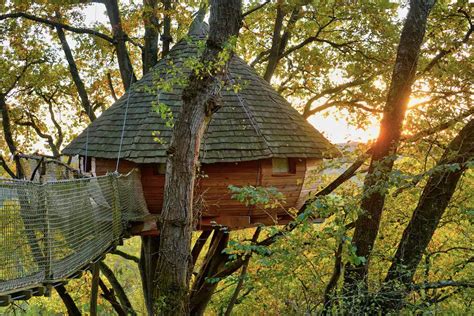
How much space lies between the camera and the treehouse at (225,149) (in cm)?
775

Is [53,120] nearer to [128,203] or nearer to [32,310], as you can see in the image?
[128,203]

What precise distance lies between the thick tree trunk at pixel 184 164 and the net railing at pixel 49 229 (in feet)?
2.73

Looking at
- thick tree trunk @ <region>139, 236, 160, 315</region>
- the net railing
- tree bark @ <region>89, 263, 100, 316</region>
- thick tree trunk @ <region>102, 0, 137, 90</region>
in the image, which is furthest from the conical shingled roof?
thick tree trunk @ <region>139, 236, 160, 315</region>

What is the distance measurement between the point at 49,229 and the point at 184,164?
1755 millimetres

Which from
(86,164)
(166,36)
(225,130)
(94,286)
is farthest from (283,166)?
(94,286)

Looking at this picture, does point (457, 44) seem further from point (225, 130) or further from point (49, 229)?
point (49, 229)

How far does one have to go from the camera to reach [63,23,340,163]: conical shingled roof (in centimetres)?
772

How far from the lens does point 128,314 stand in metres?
12.3

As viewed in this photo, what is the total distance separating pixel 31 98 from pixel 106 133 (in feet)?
20.5

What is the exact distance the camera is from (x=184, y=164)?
18.4ft

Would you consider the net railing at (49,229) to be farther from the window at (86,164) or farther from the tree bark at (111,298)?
the tree bark at (111,298)

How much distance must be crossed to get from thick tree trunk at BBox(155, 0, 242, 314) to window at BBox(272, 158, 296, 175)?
290 cm

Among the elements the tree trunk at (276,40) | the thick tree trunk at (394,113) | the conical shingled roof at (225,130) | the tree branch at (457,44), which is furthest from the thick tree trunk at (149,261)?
the tree branch at (457,44)

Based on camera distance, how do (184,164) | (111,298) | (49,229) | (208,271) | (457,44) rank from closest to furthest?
(49,229) → (184,164) → (457,44) → (208,271) → (111,298)
